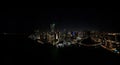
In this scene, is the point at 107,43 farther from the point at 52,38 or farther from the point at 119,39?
the point at 52,38

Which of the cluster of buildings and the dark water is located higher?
the cluster of buildings

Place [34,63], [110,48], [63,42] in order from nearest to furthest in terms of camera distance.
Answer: [34,63] → [110,48] → [63,42]

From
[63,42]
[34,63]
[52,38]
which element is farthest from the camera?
[63,42]

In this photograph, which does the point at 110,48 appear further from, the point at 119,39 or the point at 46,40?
the point at 46,40

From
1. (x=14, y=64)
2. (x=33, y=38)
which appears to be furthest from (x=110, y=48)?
(x=14, y=64)

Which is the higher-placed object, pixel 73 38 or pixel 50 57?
pixel 73 38

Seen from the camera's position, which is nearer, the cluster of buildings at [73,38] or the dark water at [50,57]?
the dark water at [50,57]

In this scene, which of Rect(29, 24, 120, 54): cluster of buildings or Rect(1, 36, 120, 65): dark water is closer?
Rect(1, 36, 120, 65): dark water

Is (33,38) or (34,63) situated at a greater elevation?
(33,38)

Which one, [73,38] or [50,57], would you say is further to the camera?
[73,38]

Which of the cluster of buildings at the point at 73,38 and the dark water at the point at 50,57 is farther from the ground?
the cluster of buildings at the point at 73,38

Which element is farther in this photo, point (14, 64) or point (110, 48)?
point (110, 48)
